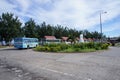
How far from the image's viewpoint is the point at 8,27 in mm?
59344

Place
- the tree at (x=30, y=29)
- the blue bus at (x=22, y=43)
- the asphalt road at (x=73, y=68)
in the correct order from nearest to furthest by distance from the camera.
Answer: the asphalt road at (x=73, y=68) → the blue bus at (x=22, y=43) → the tree at (x=30, y=29)

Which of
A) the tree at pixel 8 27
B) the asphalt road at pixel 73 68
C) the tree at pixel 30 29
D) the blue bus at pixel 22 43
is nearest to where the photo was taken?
the asphalt road at pixel 73 68

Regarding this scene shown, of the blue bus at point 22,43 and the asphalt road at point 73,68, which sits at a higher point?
the blue bus at point 22,43

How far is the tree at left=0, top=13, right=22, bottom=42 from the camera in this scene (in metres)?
58.8

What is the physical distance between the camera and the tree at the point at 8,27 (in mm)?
58844

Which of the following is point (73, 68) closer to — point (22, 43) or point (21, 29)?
point (22, 43)

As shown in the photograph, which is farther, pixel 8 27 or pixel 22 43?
pixel 8 27

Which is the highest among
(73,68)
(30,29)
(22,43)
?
(30,29)

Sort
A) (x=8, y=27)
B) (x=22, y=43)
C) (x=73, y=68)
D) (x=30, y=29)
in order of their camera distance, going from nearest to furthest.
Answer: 1. (x=73, y=68)
2. (x=22, y=43)
3. (x=8, y=27)
4. (x=30, y=29)

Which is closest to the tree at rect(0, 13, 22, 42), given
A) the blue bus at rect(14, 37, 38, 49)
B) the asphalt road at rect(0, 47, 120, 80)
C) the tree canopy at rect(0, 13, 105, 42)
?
the tree canopy at rect(0, 13, 105, 42)

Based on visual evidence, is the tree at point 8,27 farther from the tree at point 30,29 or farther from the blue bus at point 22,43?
the blue bus at point 22,43

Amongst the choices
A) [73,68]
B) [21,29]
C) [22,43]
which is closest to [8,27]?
[21,29]

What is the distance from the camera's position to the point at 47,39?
225ft

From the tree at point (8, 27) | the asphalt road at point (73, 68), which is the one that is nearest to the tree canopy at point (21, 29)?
the tree at point (8, 27)
